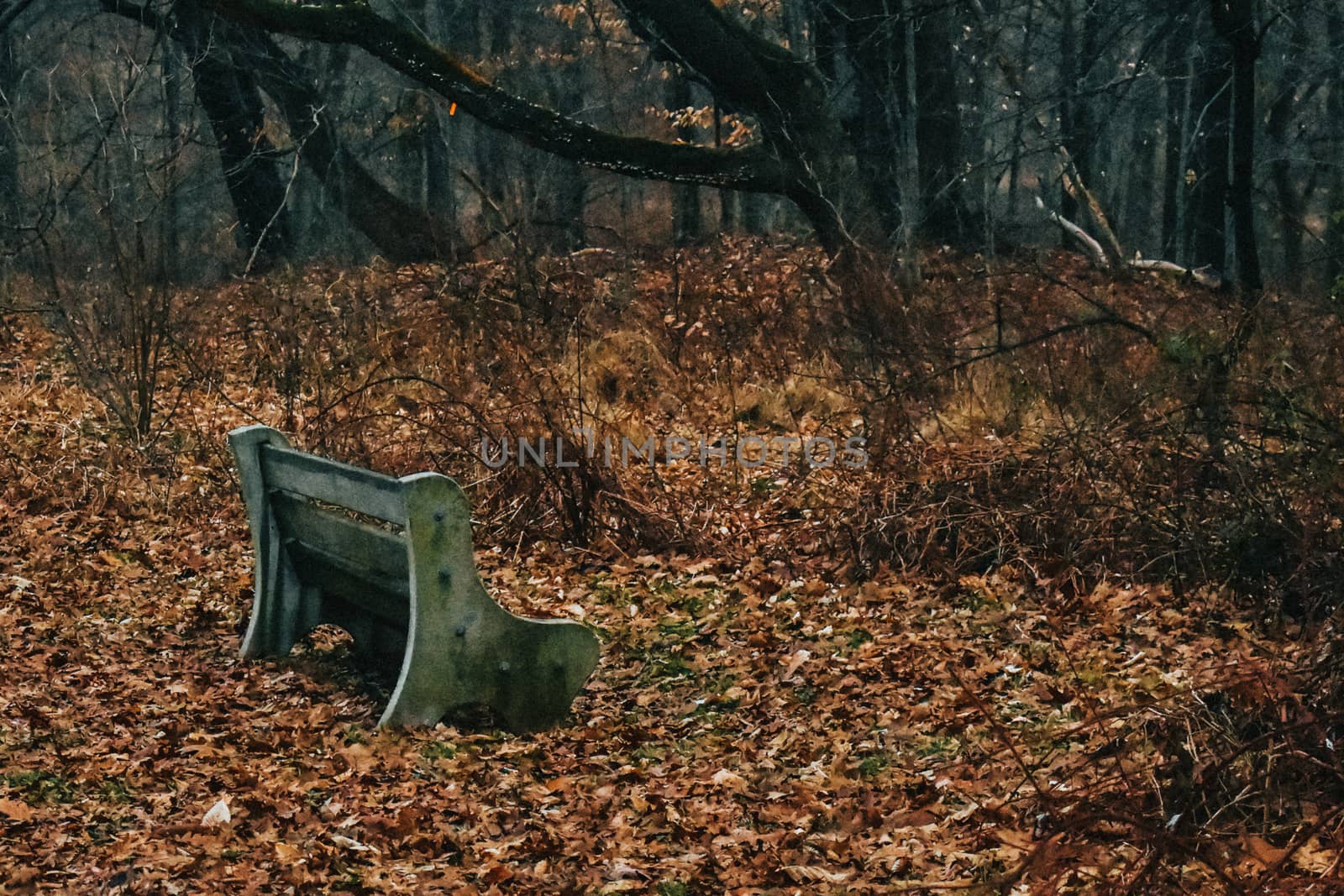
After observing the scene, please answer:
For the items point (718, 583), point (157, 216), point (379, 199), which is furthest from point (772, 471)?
point (379, 199)

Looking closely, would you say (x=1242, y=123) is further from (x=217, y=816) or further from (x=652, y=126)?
(x=652, y=126)

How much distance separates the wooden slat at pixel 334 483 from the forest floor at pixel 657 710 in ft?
2.73

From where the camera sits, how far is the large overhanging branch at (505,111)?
11984 millimetres

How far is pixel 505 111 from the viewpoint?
1236cm

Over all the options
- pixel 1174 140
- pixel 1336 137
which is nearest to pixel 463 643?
pixel 1336 137

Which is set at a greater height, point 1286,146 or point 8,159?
point 1286,146

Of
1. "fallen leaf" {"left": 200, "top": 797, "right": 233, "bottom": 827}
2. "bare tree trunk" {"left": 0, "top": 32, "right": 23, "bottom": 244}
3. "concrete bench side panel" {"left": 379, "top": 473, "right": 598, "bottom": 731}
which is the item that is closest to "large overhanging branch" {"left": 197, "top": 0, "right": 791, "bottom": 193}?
"bare tree trunk" {"left": 0, "top": 32, "right": 23, "bottom": 244}

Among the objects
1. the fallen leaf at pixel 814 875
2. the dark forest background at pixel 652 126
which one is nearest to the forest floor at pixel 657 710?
the fallen leaf at pixel 814 875

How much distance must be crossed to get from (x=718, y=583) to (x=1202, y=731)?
11.6ft

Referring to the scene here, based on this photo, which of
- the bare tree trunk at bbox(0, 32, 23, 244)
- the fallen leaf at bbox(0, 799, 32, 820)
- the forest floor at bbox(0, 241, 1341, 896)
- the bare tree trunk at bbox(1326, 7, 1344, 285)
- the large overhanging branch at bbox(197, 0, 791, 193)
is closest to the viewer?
the forest floor at bbox(0, 241, 1341, 896)

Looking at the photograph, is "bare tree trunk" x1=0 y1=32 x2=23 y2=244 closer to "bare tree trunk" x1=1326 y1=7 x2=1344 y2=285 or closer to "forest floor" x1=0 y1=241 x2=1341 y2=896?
"forest floor" x1=0 y1=241 x2=1341 y2=896

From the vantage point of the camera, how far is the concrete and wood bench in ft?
18.2

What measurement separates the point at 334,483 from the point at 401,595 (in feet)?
1.68

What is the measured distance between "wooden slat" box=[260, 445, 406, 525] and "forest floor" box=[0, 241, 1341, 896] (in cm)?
83
